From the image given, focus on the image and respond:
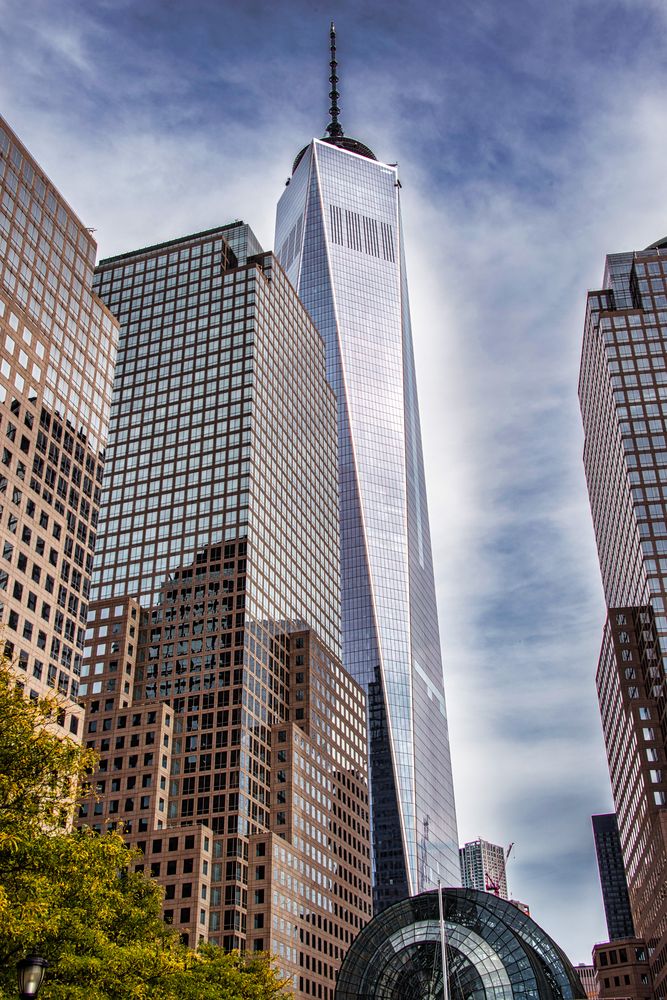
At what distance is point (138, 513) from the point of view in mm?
167125

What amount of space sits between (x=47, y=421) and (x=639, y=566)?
107m

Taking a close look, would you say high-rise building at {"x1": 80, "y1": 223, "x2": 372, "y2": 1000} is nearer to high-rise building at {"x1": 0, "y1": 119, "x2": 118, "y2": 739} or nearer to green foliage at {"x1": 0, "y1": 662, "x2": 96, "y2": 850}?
high-rise building at {"x1": 0, "y1": 119, "x2": 118, "y2": 739}

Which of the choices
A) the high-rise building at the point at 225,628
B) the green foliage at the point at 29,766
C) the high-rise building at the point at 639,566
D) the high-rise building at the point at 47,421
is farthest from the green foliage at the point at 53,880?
the high-rise building at the point at 639,566

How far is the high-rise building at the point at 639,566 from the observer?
536ft

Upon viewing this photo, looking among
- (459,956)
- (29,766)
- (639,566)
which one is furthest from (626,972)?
(29,766)

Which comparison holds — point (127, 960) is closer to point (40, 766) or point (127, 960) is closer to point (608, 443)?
point (40, 766)

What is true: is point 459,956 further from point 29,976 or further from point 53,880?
point 29,976

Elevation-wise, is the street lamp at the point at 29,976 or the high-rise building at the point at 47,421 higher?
the high-rise building at the point at 47,421

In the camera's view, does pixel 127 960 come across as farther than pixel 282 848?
No

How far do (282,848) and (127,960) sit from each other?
102954 millimetres

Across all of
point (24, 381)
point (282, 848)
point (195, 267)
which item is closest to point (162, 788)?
point (282, 848)

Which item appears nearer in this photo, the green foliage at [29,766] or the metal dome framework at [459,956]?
the green foliage at [29,766]

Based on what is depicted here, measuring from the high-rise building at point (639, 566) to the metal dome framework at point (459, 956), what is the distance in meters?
49.7

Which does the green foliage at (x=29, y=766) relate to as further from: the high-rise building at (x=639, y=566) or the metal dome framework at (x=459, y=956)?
Answer: the high-rise building at (x=639, y=566)
